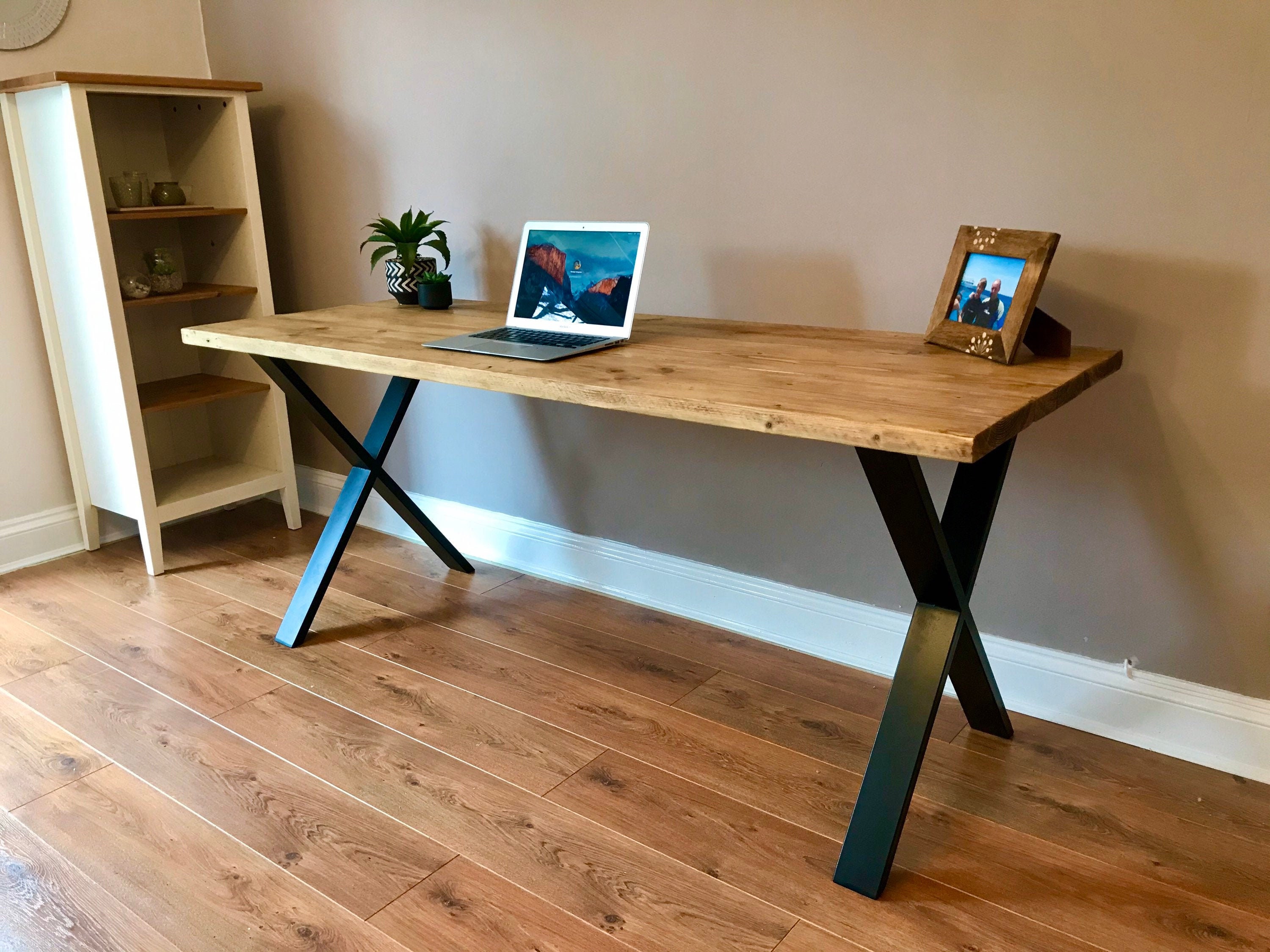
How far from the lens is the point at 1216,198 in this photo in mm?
1586

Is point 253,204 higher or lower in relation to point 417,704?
higher

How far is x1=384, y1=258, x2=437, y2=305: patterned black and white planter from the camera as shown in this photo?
236 cm

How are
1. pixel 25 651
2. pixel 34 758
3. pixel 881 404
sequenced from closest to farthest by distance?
pixel 881 404, pixel 34 758, pixel 25 651

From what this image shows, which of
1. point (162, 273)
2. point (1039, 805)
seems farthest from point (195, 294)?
point (1039, 805)

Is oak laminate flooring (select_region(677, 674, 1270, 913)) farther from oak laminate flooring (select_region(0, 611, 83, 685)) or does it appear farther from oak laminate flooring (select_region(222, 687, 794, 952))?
oak laminate flooring (select_region(0, 611, 83, 685))

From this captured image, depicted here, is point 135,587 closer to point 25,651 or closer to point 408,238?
point 25,651

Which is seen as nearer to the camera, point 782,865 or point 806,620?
point 782,865

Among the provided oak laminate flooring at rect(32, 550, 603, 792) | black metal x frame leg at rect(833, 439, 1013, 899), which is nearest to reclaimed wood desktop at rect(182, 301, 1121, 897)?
black metal x frame leg at rect(833, 439, 1013, 899)

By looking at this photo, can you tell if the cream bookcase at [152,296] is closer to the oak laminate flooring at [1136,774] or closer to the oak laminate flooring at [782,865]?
the oak laminate flooring at [782,865]

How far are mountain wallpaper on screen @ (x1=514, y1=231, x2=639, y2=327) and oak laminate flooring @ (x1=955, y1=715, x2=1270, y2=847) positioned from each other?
1098mm

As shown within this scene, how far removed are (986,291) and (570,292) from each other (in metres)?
0.80

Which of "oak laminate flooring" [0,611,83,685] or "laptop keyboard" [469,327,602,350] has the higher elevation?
"laptop keyboard" [469,327,602,350]

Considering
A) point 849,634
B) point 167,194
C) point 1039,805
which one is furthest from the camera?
point 167,194

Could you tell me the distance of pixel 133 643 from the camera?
91.5 inches
